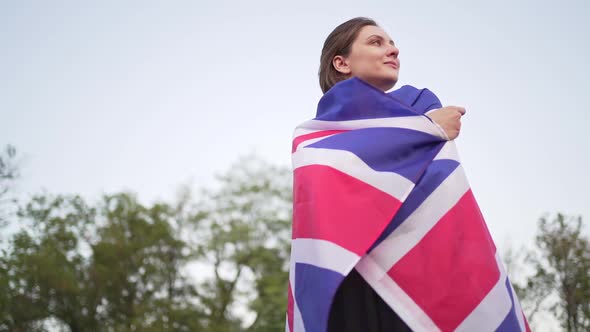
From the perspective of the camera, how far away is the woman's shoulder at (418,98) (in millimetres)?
2029

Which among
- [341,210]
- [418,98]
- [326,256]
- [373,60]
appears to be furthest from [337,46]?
[326,256]

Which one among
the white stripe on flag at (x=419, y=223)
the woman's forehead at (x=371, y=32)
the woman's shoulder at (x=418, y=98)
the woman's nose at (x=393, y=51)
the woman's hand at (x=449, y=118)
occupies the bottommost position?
the white stripe on flag at (x=419, y=223)

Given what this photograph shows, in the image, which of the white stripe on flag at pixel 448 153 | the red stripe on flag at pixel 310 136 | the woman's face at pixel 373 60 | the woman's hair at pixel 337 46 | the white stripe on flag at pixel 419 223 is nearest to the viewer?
the white stripe on flag at pixel 419 223

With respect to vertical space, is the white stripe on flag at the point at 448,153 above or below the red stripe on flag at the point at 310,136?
below

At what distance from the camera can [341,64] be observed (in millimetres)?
2227

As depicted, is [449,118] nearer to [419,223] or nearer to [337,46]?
[419,223]

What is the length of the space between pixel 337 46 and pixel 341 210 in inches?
33.8

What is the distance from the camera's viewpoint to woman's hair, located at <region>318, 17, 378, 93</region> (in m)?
2.23

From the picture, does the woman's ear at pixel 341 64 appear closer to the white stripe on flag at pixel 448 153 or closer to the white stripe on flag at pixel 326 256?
the white stripe on flag at pixel 448 153

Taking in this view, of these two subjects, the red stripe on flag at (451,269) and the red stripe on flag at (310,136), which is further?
the red stripe on flag at (310,136)

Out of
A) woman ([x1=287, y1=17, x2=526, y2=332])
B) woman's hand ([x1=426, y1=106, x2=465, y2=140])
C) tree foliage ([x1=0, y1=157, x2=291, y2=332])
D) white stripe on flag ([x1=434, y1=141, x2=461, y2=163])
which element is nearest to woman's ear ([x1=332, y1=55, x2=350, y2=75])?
woman ([x1=287, y1=17, x2=526, y2=332])

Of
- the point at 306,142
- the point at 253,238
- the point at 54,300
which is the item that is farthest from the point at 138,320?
the point at 306,142

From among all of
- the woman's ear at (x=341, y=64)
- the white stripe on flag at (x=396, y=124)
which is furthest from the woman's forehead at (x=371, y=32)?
the white stripe on flag at (x=396, y=124)

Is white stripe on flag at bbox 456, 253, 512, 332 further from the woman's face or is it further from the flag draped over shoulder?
the woman's face
